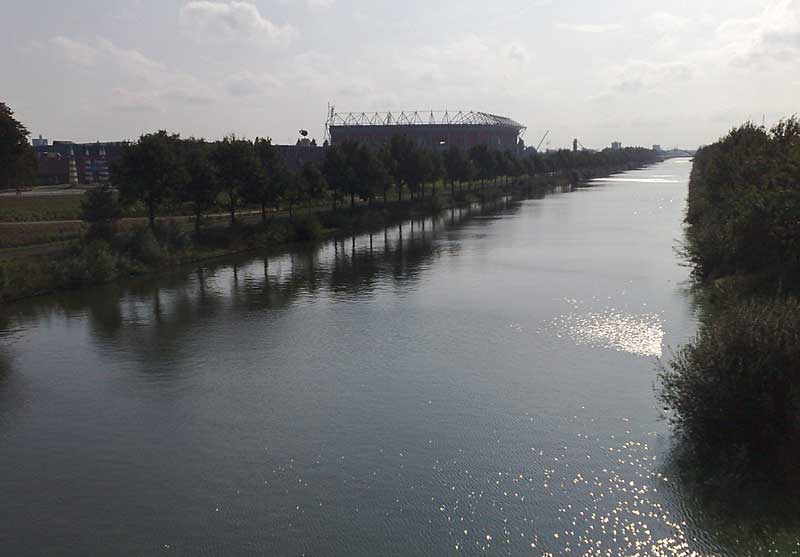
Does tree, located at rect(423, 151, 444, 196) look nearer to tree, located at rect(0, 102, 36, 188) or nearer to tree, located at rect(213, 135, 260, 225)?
tree, located at rect(213, 135, 260, 225)

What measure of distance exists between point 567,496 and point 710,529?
2591mm

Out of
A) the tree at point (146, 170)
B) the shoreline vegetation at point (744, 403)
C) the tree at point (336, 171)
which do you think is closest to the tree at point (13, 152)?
the tree at point (146, 170)

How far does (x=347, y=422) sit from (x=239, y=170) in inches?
1527

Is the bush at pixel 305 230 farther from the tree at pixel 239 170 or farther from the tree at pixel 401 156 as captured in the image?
the tree at pixel 401 156

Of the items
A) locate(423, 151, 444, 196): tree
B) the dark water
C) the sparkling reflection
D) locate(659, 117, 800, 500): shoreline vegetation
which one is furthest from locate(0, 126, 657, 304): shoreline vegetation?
locate(659, 117, 800, 500): shoreline vegetation

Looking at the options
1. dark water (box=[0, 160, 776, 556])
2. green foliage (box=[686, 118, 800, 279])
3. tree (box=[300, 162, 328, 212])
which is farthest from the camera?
tree (box=[300, 162, 328, 212])

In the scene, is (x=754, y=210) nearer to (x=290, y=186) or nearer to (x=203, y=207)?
(x=203, y=207)

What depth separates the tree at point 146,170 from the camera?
45312mm

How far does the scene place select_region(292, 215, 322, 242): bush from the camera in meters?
56.5

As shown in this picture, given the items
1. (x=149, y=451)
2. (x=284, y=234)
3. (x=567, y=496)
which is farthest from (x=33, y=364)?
(x=284, y=234)

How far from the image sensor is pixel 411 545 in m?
12.8

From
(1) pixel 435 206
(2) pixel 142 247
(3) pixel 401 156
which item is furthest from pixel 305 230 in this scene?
(3) pixel 401 156

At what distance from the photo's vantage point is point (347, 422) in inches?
720

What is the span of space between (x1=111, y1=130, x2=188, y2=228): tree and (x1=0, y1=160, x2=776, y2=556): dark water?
10.9 meters
